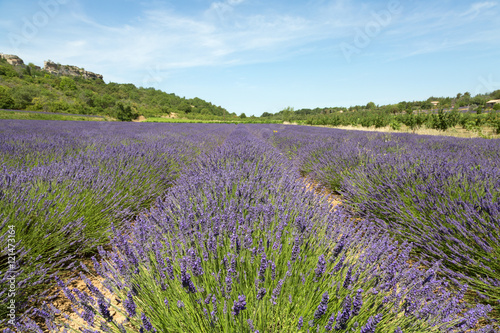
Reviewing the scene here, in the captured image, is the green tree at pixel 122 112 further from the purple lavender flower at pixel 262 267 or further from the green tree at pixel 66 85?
the purple lavender flower at pixel 262 267

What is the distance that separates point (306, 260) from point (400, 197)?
5.45ft

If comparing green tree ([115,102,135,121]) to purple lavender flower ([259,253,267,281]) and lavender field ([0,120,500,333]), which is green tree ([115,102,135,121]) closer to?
lavender field ([0,120,500,333])

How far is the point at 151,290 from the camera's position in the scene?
3.38 ft

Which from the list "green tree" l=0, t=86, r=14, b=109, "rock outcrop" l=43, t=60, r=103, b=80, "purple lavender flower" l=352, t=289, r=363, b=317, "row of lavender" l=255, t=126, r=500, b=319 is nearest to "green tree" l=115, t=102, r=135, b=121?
"green tree" l=0, t=86, r=14, b=109

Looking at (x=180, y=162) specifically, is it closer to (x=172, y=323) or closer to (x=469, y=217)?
(x=172, y=323)

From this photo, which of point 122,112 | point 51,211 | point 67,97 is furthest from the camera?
point 67,97

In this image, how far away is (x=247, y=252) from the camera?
118 centimetres

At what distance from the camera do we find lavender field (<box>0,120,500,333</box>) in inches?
34.9

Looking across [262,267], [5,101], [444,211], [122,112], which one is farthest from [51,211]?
[122,112]

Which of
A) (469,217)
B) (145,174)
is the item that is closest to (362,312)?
(469,217)

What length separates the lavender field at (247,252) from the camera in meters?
0.89

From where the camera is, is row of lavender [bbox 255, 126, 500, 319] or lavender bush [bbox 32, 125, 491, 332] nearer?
lavender bush [bbox 32, 125, 491, 332]

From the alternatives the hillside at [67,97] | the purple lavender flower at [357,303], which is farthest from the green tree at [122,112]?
the purple lavender flower at [357,303]

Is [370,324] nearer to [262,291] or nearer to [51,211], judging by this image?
[262,291]
